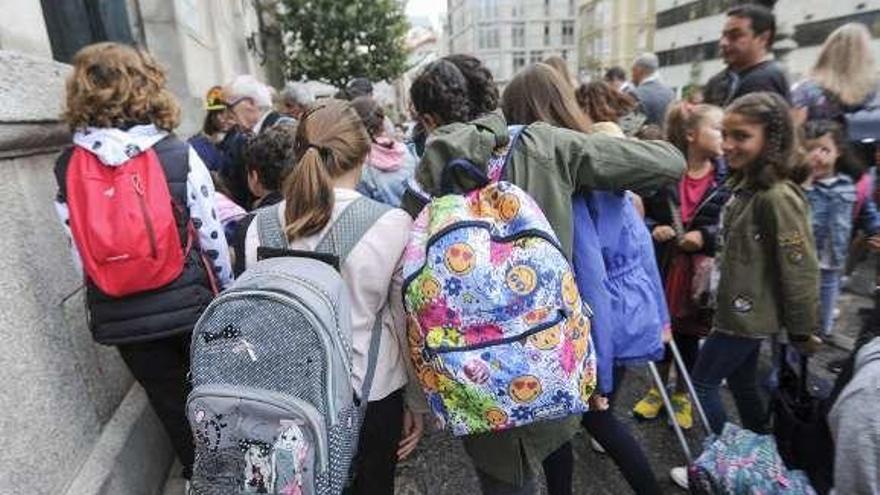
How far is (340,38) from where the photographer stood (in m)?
21.5

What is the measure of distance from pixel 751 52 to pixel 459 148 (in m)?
2.97

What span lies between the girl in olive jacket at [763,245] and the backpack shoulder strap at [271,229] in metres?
1.86

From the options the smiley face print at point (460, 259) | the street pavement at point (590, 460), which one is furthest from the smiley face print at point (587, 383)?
the street pavement at point (590, 460)

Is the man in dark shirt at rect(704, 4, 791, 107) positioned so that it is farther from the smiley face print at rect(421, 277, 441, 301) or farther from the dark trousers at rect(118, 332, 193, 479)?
the dark trousers at rect(118, 332, 193, 479)

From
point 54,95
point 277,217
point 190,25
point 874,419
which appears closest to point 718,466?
point 874,419

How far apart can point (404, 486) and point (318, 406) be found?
1.56 meters

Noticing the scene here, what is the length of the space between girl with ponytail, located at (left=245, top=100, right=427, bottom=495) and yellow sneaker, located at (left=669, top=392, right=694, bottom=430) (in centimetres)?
187

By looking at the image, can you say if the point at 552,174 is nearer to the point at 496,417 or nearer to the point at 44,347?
the point at 496,417

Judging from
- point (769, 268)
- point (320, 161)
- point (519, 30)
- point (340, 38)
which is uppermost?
point (519, 30)

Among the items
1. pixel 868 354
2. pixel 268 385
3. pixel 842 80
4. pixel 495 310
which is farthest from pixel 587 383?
pixel 842 80

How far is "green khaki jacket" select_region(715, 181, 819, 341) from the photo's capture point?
2.13 meters

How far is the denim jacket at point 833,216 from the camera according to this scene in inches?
122

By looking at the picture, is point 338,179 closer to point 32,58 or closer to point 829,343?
point 32,58

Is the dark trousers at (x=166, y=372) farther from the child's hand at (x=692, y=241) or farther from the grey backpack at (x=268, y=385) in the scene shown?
the child's hand at (x=692, y=241)
